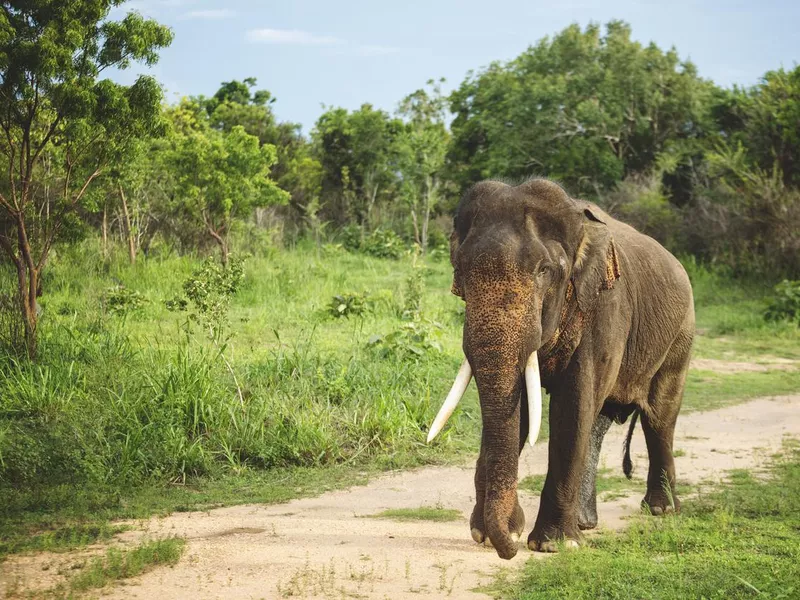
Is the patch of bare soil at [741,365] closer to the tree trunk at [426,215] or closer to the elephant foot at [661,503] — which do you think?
the elephant foot at [661,503]

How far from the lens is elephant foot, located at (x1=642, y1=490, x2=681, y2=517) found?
22.4ft

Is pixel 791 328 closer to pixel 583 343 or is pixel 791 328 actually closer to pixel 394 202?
pixel 583 343

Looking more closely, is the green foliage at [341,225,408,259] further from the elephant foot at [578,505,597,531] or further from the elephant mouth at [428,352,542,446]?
the elephant mouth at [428,352,542,446]

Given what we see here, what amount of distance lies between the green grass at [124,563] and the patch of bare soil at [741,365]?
9436 millimetres

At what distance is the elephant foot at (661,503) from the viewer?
6.83 metres

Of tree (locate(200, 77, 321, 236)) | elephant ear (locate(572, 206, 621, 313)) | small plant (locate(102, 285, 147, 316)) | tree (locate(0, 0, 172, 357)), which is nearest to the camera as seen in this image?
elephant ear (locate(572, 206, 621, 313))

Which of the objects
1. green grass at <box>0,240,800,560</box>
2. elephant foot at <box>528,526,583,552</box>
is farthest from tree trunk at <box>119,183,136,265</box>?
elephant foot at <box>528,526,583,552</box>

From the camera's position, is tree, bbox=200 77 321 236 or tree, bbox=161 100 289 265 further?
tree, bbox=200 77 321 236

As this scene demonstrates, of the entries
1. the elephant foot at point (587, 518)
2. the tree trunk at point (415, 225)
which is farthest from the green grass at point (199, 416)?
the tree trunk at point (415, 225)

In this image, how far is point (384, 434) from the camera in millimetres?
8891

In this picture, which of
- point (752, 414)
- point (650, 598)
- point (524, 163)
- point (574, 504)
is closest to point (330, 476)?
point (574, 504)

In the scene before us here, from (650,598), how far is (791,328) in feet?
40.7

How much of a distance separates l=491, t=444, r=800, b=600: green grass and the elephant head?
46 centimetres

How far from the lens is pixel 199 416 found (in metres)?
8.45
